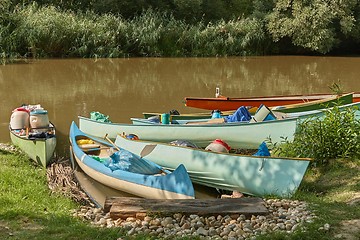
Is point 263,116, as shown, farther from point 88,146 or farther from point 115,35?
point 115,35

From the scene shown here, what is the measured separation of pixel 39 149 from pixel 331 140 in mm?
4640

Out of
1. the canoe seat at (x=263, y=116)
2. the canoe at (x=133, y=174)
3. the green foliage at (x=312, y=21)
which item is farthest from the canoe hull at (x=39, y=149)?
the green foliage at (x=312, y=21)

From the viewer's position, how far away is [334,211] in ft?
16.4

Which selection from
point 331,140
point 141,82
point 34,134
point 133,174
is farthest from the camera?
point 141,82

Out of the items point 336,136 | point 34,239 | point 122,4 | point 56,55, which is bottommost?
point 34,239

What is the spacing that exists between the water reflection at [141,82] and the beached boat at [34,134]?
66cm

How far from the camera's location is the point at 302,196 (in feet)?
19.7

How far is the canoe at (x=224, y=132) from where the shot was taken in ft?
26.6

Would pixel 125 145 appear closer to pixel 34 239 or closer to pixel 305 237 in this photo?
pixel 34 239

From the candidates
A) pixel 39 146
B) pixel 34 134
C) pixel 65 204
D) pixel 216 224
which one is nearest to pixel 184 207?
pixel 216 224

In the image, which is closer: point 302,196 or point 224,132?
point 302,196

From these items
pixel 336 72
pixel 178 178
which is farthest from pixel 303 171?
pixel 336 72

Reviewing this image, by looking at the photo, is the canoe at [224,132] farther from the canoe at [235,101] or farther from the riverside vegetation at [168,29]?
the riverside vegetation at [168,29]

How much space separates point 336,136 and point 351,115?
0.44 metres
